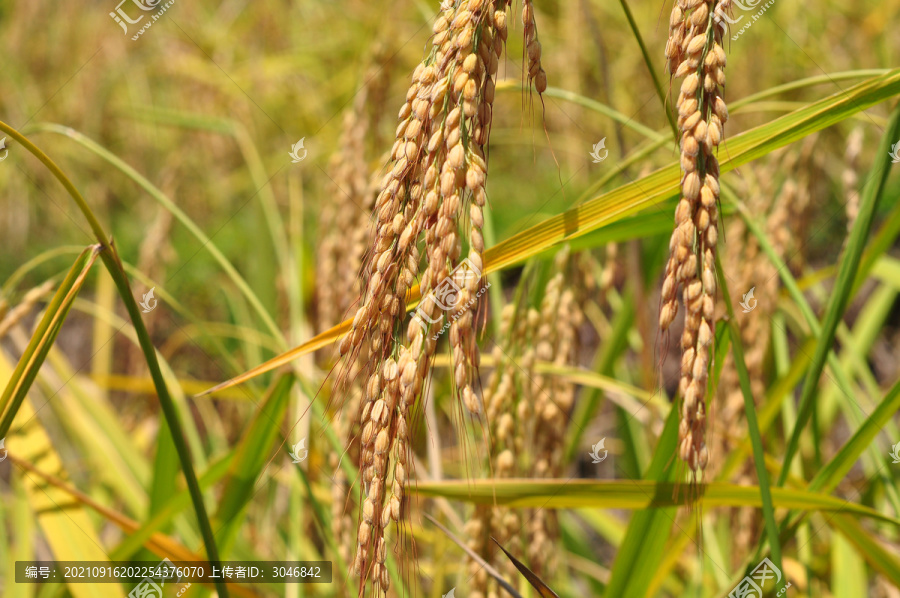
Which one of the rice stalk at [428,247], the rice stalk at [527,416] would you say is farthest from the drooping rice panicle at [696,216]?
the rice stalk at [527,416]

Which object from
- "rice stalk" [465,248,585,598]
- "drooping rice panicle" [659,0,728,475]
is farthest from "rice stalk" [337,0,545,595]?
"rice stalk" [465,248,585,598]

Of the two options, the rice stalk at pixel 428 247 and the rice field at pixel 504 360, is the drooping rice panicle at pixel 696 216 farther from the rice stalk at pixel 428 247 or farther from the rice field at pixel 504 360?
the rice stalk at pixel 428 247

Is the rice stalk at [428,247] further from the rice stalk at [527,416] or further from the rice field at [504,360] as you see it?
the rice stalk at [527,416]

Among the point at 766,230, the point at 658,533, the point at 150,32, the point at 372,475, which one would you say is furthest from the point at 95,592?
the point at 150,32

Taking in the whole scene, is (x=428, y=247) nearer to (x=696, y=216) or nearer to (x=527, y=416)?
(x=696, y=216)

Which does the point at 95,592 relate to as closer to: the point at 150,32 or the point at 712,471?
the point at 712,471

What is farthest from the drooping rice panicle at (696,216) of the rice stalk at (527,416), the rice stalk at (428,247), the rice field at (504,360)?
the rice stalk at (527,416)

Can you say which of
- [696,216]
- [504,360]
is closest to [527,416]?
[504,360]

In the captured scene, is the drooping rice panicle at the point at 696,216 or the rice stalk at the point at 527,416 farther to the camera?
the rice stalk at the point at 527,416
